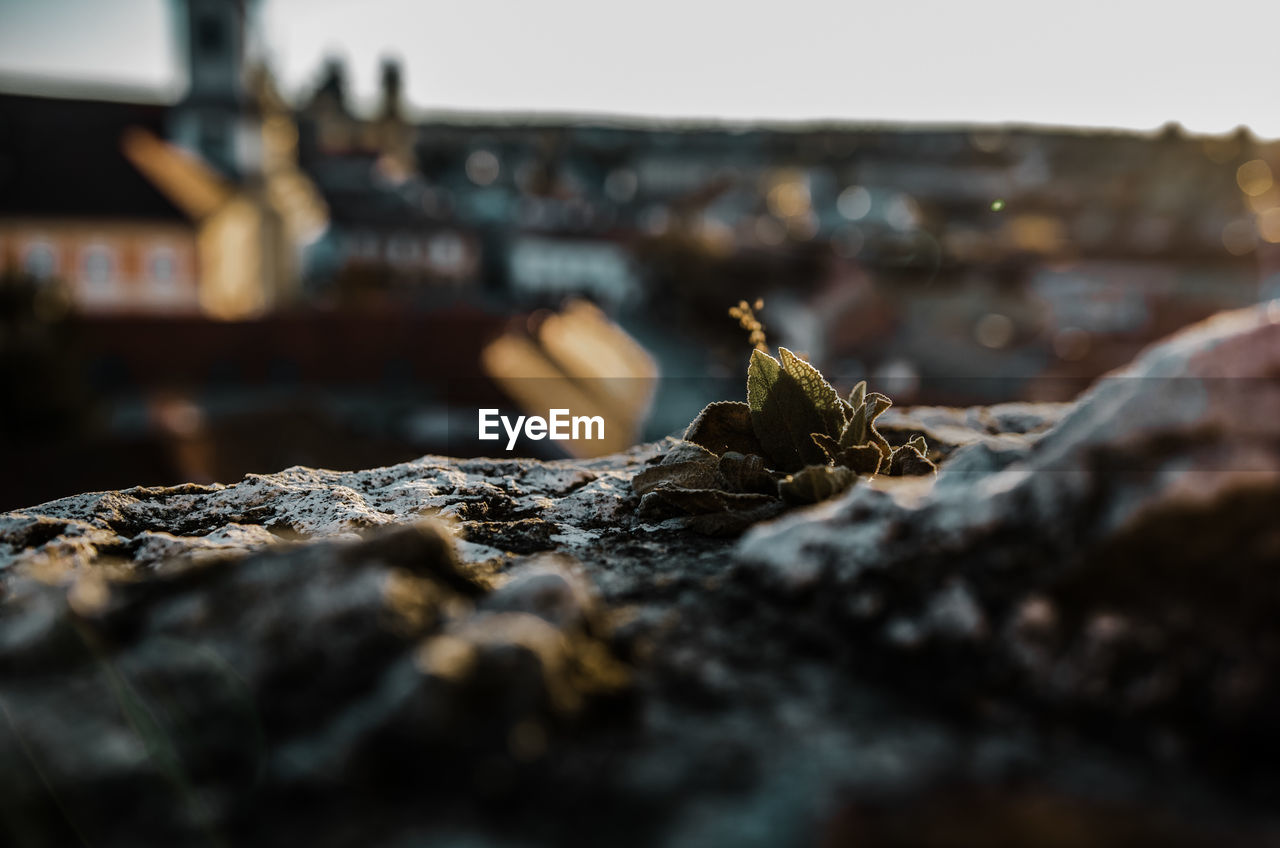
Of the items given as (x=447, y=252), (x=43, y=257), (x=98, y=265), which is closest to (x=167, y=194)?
(x=98, y=265)

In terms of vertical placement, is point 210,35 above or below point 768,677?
above

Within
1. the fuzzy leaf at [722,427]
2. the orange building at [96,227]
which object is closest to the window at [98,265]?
the orange building at [96,227]

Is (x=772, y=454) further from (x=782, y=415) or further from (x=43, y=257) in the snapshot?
(x=43, y=257)

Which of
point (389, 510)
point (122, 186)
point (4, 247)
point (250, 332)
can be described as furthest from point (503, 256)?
point (389, 510)

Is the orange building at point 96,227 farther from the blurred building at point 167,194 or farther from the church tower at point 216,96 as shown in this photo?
the church tower at point 216,96

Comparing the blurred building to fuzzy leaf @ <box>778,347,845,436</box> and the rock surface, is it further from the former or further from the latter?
the rock surface

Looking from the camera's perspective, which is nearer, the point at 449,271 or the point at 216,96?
the point at 216,96

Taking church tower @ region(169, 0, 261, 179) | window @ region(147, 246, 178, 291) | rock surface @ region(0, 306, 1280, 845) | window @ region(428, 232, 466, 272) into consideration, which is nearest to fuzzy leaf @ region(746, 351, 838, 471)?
rock surface @ region(0, 306, 1280, 845)
